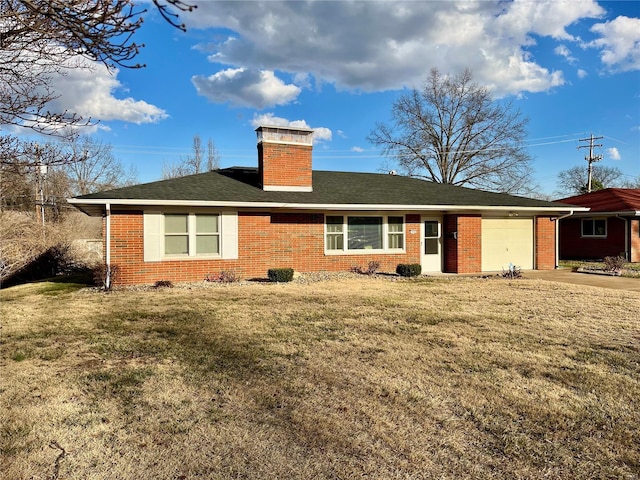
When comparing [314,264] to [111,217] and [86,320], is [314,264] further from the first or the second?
[86,320]

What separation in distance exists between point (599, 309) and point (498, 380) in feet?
16.8

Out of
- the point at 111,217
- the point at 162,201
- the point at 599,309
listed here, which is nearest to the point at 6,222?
the point at 111,217

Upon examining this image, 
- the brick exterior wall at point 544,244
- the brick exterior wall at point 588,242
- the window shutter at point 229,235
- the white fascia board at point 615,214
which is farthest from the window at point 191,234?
the brick exterior wall at point 588,242

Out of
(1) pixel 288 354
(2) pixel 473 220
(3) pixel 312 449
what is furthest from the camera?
(2) pixel 473 220

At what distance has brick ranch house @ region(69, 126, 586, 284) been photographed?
11406 mm

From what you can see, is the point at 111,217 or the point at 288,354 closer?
the point at 288,354

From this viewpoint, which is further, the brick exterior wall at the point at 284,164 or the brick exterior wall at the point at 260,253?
the brick exterior wall at the point at 284,164

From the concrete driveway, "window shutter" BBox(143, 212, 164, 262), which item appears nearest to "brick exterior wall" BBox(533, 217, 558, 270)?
the concrete driveway

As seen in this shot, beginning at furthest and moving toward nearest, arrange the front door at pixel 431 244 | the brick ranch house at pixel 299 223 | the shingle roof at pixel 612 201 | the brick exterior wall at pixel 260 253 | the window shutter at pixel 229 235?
the shingle roof at pixel 612 201 → the front door at pixel 431 244 → the window shutter at pixel 229 235 → the brick ranch house at pixel 299 223 → the brick exterior wall at pixel 260 253

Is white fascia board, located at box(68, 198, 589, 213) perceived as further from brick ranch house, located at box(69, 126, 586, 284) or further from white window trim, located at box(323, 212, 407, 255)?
white window trim, located at box(323, 212, 407, 255)

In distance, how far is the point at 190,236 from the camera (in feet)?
39.1

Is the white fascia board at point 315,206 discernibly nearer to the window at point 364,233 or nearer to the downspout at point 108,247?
the downspout at point 108,247

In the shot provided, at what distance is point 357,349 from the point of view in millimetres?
5375

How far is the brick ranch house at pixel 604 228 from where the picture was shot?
18.6 m
